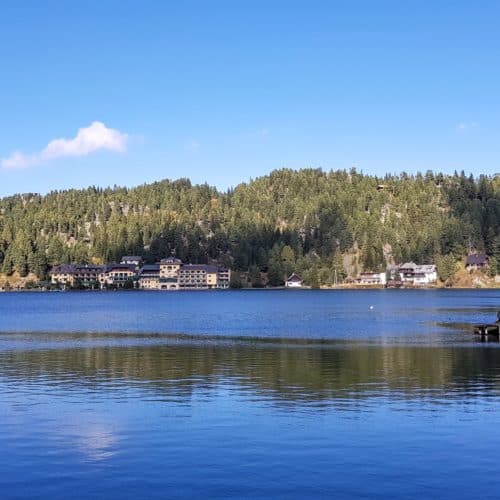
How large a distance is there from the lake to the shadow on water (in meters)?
0.13

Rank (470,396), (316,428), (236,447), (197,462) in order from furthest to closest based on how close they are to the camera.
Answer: (470,396) < (316,428) < (236,447) < (197,462)

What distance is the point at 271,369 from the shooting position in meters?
51.8

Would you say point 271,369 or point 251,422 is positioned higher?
point 271,369

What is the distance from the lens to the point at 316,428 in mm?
32156

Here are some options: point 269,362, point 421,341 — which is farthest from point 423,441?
point 421,341

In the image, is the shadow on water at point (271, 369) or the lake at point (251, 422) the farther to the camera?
the shadow on water at point (271, 369)

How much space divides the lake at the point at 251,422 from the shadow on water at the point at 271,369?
0.13 m

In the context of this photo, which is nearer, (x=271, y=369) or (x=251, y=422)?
(x=251, y=422)

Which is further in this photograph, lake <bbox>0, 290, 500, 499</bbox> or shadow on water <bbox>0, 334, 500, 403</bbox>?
shadow on water <bbox>0, 334, 500, 403</bbox>

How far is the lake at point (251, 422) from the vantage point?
24.6 meters

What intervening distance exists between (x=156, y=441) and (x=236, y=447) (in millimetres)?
3339

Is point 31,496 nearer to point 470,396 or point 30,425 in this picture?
point 30,425

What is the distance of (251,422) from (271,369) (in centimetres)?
1850

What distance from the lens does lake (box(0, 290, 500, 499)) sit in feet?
80.6
